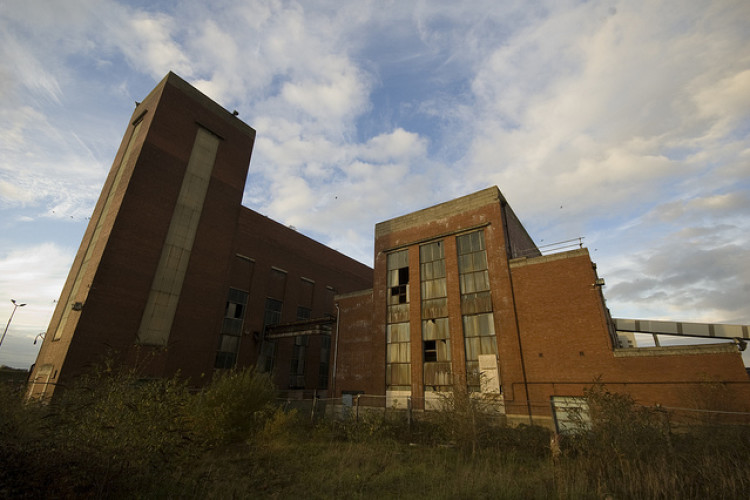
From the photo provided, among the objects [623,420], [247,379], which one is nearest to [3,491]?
[247,379]

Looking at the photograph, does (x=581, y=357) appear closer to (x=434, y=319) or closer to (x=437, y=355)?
(x=437, y=355)

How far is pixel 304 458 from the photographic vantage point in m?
11.1

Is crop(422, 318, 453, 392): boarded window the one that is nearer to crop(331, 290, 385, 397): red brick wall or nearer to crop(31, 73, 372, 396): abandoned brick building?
crop(331, 290, 385, 397): red brick wall

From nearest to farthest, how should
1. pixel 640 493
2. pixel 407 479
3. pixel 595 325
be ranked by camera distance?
pixel 640 493, pixel 407 479, pixel 595 325

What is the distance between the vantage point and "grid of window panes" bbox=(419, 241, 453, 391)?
Answer: 20797 mm

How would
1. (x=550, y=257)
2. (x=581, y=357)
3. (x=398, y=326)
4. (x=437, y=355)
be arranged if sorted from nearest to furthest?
(x=581, y=357)
(x=550, y=257)
(x=437, y=355)
(x=398, y=326)

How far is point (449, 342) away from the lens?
21.2 meters

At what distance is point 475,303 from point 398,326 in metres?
5.50

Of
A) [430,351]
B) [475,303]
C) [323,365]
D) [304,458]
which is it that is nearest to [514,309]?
[475,303]

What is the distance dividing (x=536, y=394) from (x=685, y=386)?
599 centimetres

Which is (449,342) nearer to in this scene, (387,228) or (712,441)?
(387,228)

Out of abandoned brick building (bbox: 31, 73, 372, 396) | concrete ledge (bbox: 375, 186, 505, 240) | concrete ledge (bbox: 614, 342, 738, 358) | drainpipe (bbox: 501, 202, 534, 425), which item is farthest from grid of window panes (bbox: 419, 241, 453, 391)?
concrete ledge (bbox: 614, 342, 738, 358)

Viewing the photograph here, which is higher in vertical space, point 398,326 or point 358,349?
point 398,326

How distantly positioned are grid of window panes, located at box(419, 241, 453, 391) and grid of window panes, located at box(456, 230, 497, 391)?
123cm
